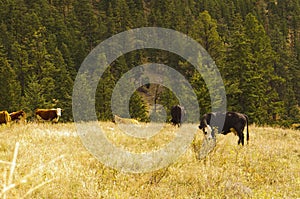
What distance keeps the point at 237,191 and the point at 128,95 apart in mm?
54147

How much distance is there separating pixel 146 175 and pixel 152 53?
72.9 m

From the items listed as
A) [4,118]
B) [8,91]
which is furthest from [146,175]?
[8,91]

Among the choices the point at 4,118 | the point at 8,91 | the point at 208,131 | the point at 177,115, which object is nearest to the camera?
the point at 208,131

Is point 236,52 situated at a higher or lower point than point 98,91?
higher

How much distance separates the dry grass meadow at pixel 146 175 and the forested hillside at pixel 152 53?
26884 millimetres

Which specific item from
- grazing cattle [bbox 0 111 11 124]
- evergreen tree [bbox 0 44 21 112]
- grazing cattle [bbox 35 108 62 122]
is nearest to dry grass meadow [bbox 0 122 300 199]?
grazing cattle [bbox 0 111 11 124]

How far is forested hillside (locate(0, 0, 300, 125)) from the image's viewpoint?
38125 millimetres

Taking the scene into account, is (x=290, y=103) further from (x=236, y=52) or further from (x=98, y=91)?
(x=98, y=91)

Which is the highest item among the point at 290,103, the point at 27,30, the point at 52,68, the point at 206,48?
the point at 27,30

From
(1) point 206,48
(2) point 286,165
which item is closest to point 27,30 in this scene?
(1) point 206,48

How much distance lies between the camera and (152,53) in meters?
78.9

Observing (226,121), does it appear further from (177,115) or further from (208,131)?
(177,115)

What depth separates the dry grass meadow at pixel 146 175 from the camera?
574 cm

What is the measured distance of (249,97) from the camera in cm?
3616
